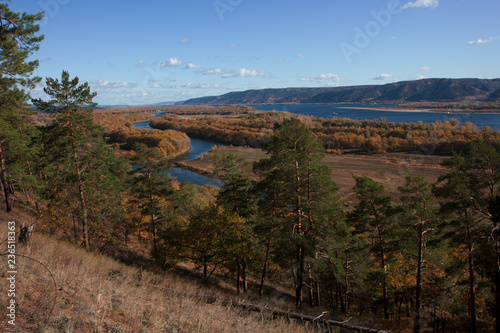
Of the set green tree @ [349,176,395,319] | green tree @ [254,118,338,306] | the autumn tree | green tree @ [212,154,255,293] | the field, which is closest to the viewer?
green tree @ [254,118,338,306]

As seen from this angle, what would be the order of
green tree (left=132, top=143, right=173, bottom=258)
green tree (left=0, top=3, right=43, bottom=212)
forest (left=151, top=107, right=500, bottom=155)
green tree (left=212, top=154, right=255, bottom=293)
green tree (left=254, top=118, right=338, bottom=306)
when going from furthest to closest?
1. forest (left=151, top=107, right=500, bottom=155)
2. green tree (left=132, top=143, right=173, bottom=258)
3. green tree (left=212, top=154, right=255, bottom=293)
4. green tree (left=254, top=118, right=338, bottom=306)
5. green tree (left=0, top=3, right=43, bottom=212)

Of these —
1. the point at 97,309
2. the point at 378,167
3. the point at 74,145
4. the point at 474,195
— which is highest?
the point at 74,145

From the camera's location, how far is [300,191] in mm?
12234

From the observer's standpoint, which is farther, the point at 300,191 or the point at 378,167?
the point at 378,167

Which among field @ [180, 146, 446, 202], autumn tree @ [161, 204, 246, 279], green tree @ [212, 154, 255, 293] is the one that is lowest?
field @ [180, 146, 446, 202]

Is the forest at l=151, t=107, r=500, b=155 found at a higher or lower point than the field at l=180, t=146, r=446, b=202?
higher

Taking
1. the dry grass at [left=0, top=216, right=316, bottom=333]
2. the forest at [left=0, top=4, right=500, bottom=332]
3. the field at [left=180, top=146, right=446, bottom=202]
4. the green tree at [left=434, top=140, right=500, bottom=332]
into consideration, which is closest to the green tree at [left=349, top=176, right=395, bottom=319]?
the forest at [left=0, top=4, right=500, bottom=332]

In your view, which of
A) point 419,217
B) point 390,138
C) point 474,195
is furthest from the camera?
point 390,138

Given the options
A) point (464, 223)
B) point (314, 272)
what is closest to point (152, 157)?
point (314, 272)

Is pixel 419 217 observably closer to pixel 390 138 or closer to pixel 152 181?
pixel 152 181

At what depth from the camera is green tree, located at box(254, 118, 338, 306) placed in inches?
473

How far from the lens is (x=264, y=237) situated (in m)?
14.9

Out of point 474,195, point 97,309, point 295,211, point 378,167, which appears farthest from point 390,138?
point 97,309

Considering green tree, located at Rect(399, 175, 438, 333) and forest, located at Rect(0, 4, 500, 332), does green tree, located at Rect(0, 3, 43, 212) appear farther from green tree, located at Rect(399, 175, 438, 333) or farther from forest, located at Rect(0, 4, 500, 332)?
green tree, located at Rect(399, 175, 438, 333)
